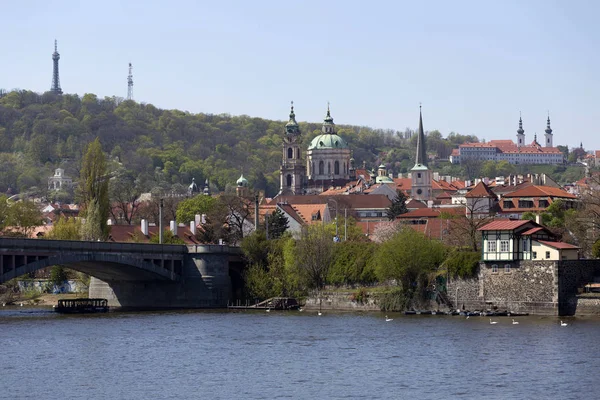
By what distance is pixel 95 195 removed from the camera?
104 metres

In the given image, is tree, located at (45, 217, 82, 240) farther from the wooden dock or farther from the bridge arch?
the wooden dock

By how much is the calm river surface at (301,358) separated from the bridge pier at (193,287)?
12194 millimetres

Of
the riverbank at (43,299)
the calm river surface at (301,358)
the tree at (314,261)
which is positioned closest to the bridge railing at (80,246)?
the calm river surface at (301,358)

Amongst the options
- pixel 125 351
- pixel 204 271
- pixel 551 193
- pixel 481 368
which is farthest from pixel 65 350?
pixel 551 193

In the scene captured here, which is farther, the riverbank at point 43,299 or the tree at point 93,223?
the riverbank at point 43,299

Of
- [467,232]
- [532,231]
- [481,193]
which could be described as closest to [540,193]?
[481,193]

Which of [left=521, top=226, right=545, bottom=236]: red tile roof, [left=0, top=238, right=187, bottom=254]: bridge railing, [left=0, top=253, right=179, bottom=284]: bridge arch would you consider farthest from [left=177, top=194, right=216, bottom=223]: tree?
[left=521, top=226, right=545, bottom=236]: red tile roof

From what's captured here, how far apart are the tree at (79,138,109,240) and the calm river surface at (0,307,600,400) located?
1988 cm

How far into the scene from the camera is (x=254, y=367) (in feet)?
195

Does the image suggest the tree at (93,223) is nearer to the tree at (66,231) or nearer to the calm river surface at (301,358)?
the tree at (66,231)

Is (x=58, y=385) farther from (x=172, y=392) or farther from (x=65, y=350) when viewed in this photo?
(x=65, y=350)

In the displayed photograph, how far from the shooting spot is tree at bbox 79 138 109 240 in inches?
4080

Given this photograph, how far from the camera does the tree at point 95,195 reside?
103625mm

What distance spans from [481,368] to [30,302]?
5879 cm
